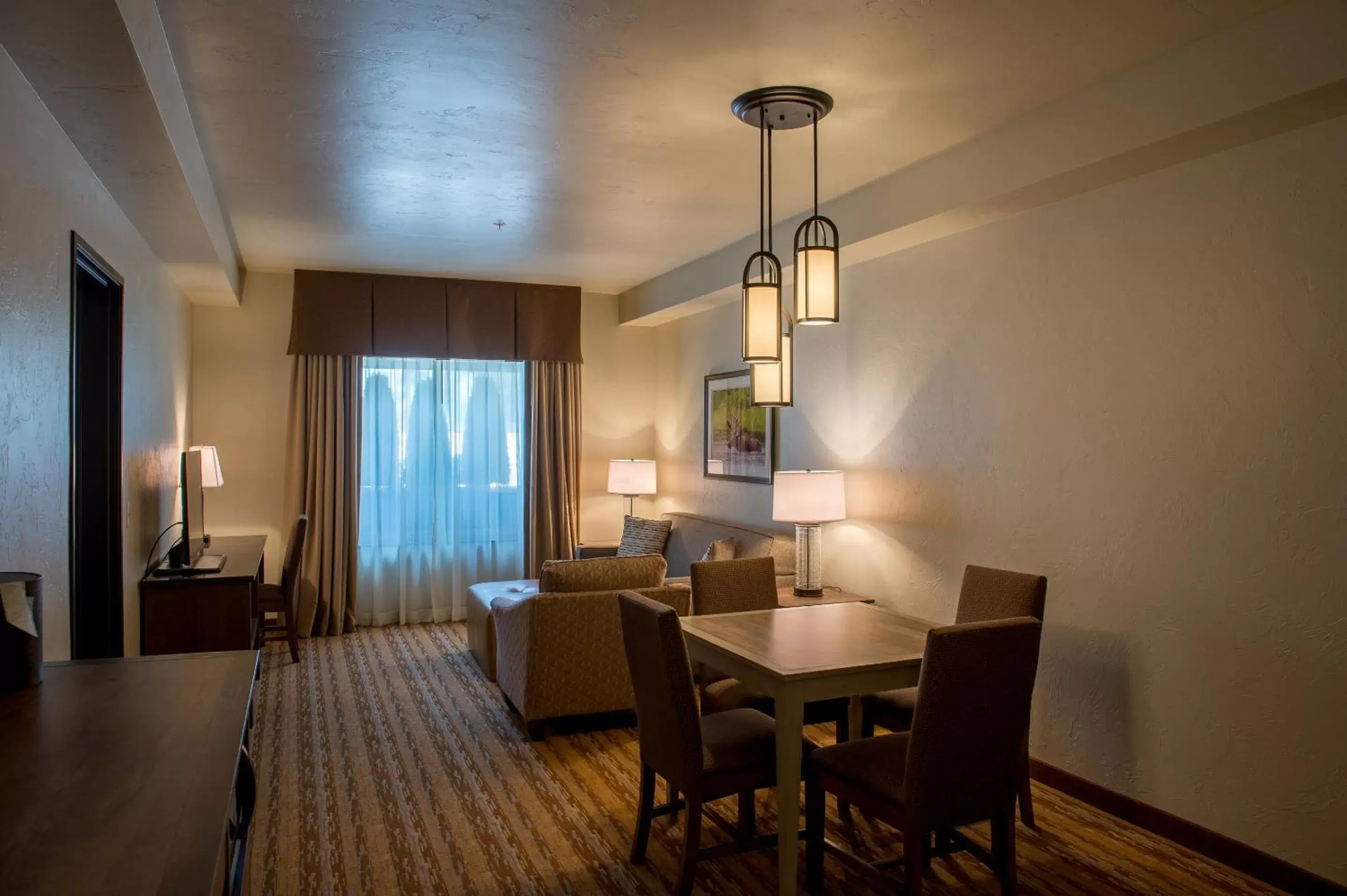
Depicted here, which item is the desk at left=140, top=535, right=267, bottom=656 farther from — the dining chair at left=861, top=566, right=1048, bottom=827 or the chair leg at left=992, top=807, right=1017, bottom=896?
the chair leg at left=992, top=807, right=1017, bottom=896

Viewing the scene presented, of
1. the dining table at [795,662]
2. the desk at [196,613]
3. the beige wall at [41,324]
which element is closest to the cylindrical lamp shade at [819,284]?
the dining table at [795,662]

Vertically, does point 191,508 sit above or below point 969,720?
above

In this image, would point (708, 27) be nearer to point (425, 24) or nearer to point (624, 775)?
point (425, 24)

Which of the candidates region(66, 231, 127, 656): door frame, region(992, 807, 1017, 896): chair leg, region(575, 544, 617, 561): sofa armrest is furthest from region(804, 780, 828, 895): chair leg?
region(575, 544, 617, 561): sofa armrest

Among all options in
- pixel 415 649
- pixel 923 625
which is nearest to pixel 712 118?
pixel 923 625

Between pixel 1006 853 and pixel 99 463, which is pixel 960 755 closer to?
pixel 1006 853

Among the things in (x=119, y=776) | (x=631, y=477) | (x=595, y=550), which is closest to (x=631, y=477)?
(x=631, y=477)

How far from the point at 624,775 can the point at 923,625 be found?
142 centimetres

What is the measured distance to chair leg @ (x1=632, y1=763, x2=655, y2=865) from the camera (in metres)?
2.99

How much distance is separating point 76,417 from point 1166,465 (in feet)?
11.9

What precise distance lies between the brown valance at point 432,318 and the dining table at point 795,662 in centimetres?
413

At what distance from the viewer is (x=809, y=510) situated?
456cm

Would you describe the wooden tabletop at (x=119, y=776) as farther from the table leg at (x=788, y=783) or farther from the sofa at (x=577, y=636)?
the sofa at (x=577, y=636)

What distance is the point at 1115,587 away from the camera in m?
3.35
